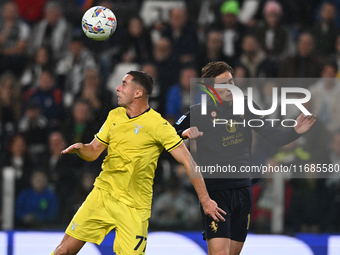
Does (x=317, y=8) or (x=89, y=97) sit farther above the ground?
(x=317, y=8)

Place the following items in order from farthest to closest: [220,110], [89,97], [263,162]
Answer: [89,97], [263,162], [220,110]

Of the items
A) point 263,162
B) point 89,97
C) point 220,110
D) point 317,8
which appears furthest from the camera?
point 317,8

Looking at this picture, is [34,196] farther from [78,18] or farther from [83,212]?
[78,18]

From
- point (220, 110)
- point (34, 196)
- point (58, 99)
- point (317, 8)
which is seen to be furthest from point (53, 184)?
point (317, 8)

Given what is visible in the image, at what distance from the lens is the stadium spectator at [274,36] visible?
6992 millimetres

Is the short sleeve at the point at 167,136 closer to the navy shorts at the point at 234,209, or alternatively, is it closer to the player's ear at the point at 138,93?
the player's ear at the point at 138,93

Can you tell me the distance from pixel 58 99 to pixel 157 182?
1.80m

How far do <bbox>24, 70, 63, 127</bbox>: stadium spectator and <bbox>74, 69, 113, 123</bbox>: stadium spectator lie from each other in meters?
0.28

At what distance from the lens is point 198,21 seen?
7441 mm

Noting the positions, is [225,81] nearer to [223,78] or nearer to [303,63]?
[223,78]

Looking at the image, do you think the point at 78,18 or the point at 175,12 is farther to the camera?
the point at 78,18

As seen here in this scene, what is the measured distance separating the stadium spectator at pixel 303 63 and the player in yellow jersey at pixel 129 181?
3119mm

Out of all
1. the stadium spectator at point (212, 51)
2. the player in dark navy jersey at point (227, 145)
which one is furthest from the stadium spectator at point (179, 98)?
the player in dark navy jersey at point (227, 145)

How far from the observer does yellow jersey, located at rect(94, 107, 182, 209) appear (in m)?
4.03
